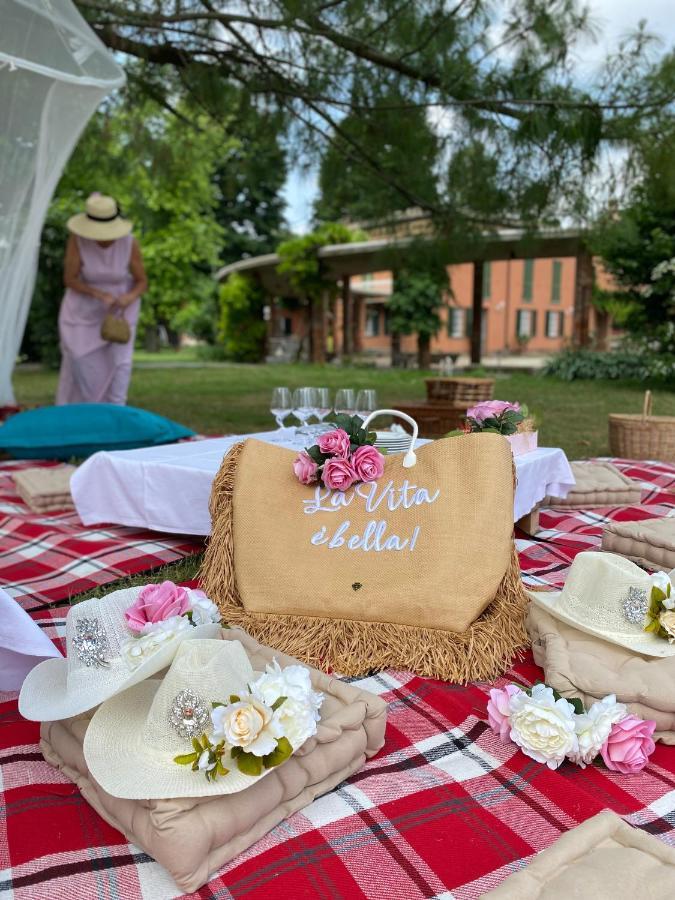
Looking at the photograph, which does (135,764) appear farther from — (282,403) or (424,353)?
(424,353)

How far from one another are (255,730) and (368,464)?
1025 mm

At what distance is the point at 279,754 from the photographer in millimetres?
1266

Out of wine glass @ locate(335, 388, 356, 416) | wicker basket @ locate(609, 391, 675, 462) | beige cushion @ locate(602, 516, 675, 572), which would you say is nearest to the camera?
beige cushion @ locate(602, 516, 675, 572)

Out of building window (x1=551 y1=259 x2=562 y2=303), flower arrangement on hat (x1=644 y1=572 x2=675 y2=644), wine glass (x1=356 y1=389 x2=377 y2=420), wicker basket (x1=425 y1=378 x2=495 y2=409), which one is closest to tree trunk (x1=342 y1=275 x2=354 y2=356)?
building window (x1=551 y1=259 x2=562 y2=303)

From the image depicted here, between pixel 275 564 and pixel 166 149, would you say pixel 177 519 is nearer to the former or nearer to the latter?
pixel 275 564

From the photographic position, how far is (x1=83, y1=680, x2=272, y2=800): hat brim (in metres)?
1.25

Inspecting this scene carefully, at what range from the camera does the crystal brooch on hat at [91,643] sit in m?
1.53

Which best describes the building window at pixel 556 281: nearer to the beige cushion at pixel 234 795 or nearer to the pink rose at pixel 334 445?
the pink rose at pixel 334 445

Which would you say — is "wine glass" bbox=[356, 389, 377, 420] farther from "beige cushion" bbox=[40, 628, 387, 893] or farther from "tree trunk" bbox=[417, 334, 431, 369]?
"tree trunk" bbox=[417, 334, 431, 369]

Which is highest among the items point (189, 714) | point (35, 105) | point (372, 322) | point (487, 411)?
point (35, 105)

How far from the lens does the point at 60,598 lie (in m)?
2.60

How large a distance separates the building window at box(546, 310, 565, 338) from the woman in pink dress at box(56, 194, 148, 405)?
24007 mm

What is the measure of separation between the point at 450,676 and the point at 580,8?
4.35 meters

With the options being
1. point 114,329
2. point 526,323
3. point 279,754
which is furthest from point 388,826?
point 526,323
